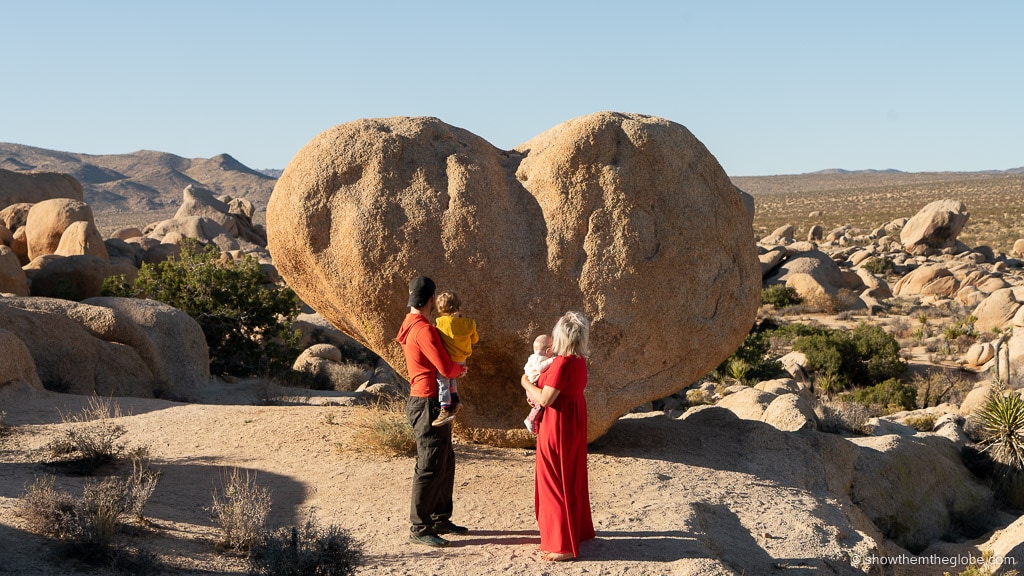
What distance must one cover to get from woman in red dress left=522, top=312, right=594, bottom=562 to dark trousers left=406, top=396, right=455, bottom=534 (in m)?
0.72

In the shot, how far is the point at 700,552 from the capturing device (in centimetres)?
672

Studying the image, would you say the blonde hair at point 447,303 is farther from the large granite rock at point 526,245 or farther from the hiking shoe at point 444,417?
the large granite rock at point 526,245

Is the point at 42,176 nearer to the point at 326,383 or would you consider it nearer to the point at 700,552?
the point at 326,383

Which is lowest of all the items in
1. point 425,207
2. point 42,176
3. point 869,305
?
point 869,305

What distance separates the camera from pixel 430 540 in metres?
6.55

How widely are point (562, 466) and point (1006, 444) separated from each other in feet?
26.8

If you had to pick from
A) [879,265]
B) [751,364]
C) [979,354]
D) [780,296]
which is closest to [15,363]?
[751,364]

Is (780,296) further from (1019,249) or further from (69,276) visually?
(69,276)

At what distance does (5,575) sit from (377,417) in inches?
158

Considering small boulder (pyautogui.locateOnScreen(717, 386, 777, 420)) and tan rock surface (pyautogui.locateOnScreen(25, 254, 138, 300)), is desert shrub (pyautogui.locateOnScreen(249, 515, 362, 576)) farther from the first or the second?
tan rock surface (pyautogui.locateOnScreen(25, 254, 138, 300))

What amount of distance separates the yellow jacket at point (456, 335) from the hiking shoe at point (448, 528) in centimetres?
122

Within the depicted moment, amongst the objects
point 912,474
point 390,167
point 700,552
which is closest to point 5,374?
point 390,167

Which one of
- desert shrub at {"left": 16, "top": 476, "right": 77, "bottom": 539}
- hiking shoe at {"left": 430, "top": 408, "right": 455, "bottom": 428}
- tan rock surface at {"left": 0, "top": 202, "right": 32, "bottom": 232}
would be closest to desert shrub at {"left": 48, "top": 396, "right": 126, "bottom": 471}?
desert shrub at {"left": 16, "top": 476, "right": 77, "bottom": 539}

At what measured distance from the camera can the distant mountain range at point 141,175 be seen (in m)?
129
